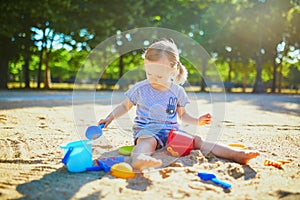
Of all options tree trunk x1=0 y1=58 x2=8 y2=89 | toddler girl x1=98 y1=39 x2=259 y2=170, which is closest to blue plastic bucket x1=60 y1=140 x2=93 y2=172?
toddler girl x1=98 y1=39 x2=259 y2=170

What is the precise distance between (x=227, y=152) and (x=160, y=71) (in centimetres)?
87

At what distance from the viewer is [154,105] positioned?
2.67m

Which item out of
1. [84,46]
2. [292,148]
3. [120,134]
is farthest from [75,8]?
[292,148]

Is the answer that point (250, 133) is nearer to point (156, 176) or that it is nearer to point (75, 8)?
point (156, 176)

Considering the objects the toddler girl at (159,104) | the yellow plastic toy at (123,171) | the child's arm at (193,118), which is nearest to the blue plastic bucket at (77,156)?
the yellow plastic toy at (123,171)

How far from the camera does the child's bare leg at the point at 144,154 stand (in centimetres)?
187

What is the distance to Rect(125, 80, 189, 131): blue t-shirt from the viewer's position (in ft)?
8.64

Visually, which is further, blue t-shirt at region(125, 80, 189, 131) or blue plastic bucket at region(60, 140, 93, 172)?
blue t-shirt at region(125, 80, 189, 131)

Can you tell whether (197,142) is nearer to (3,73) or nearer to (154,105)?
(154,105)

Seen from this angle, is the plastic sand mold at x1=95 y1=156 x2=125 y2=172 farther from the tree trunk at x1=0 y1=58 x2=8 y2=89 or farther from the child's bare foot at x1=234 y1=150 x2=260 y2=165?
the tree trunk at x1=0 y1=58 x2=8 y2=89

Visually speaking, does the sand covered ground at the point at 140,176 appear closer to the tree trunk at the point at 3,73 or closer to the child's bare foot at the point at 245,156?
the child's bare foot at the point at 245,156

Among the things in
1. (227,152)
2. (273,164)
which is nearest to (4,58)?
(227,152)

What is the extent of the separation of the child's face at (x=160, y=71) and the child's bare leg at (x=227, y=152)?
0.59 metres

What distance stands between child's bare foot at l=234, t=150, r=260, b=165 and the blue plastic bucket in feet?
3.60
